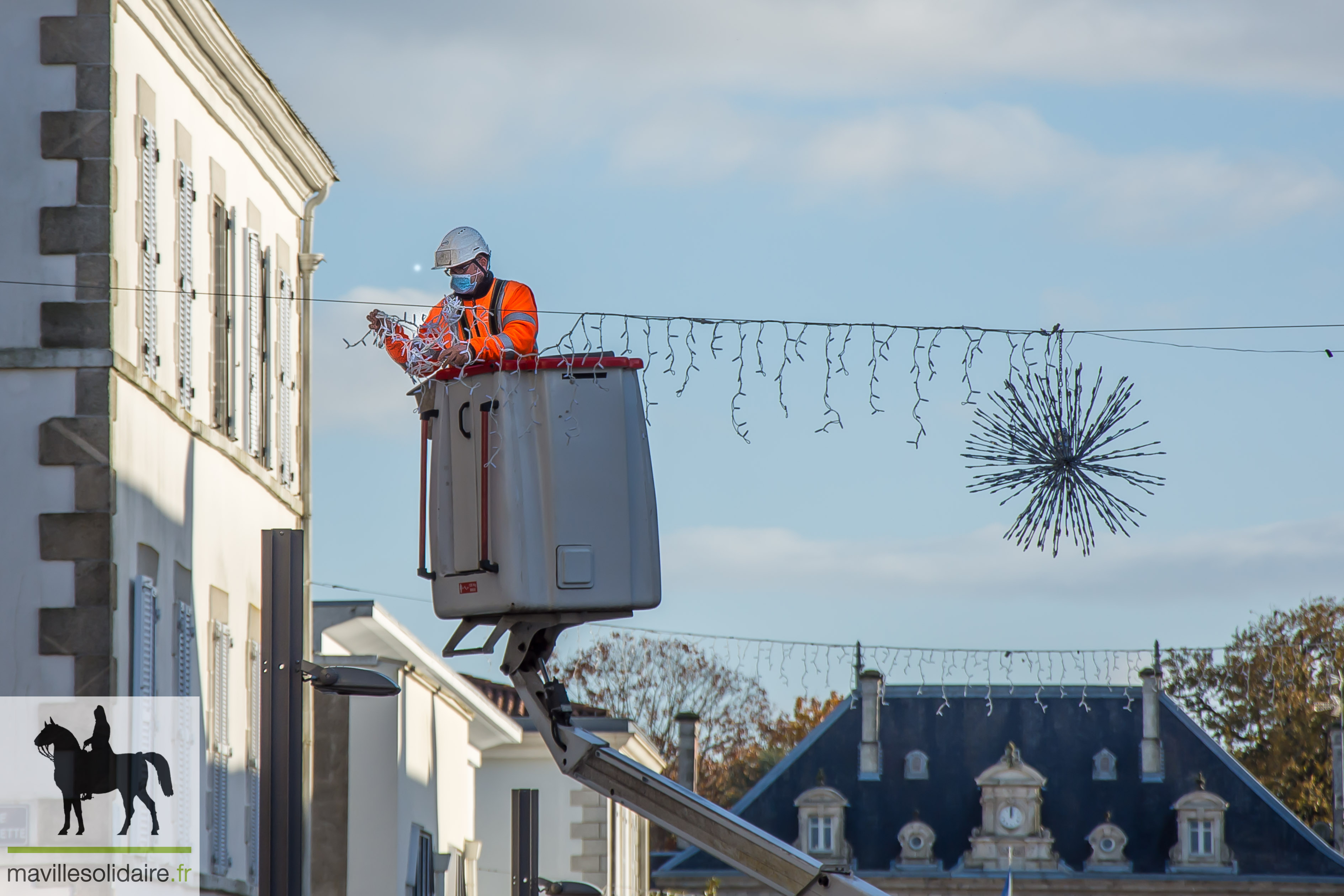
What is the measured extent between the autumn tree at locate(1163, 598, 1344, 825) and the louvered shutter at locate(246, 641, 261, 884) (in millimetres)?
44947

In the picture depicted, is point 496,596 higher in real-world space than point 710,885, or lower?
higher

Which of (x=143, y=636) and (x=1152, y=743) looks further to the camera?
(x=1152, y=743)

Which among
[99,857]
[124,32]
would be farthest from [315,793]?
[124,32]

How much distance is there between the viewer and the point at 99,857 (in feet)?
51.6

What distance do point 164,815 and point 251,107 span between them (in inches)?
260

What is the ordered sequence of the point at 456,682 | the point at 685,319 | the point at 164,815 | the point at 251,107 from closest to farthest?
the point at 685,319 < the point at 164,815 < the point at 251,107 < the point at 456,682

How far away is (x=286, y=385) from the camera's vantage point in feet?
70.9

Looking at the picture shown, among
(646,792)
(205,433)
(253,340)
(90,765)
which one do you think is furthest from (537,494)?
(253,340)

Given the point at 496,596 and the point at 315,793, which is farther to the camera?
the point at 315,793

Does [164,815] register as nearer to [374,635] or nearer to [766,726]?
[374,635]

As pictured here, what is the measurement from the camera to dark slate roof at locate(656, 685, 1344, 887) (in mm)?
68688

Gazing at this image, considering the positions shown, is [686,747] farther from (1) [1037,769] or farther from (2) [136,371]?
(2) [136,371]

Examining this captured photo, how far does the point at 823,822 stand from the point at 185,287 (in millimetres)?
55409

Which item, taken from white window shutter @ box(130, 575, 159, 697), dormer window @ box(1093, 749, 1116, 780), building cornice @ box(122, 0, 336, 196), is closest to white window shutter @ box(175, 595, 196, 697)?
white window shutter @ box(130, 575, 159, 697)
